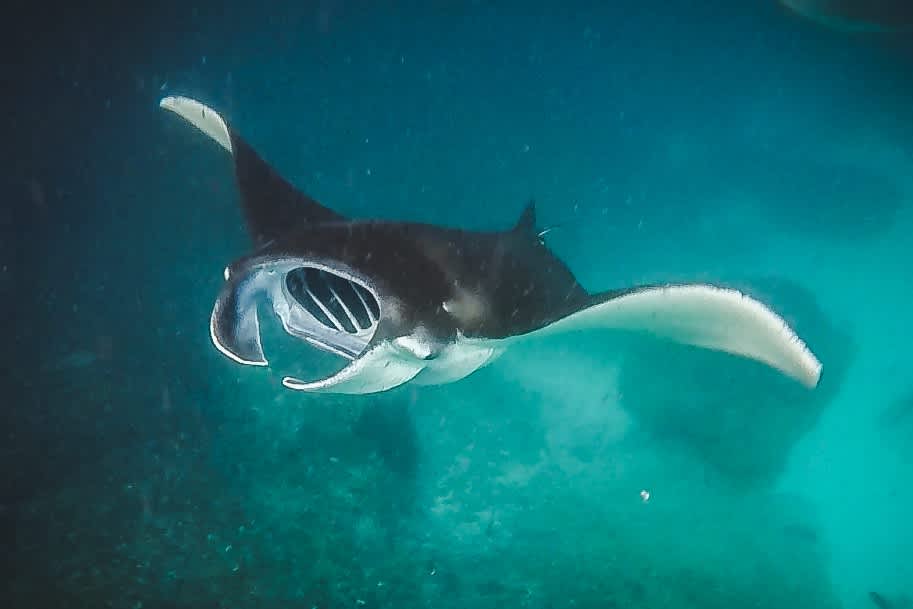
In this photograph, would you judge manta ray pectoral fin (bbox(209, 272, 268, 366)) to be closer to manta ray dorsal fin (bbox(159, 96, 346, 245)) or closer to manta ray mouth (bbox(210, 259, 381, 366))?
manta ray mouth (bbox(210, 259, 381, 366))

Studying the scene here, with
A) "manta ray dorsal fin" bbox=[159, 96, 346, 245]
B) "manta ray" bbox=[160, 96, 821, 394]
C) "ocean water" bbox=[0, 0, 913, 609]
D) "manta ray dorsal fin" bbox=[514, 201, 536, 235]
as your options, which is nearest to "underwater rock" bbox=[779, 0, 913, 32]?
"ocean water" bbox=[0, 0, 913, 609]

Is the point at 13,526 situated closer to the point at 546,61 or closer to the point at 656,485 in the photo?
the point at 656,485

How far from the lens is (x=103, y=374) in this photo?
7.45 meters

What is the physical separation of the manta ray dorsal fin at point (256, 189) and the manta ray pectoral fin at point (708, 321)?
2.07m

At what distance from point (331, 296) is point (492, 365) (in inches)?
216

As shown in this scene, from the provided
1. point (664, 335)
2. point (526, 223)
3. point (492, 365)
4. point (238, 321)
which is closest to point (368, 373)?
point (238, 321)

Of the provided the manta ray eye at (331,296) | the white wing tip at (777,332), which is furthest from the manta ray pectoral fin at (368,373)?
the white wing tip at (777,332)

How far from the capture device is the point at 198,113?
13.2ft

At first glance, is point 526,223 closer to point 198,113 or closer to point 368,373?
point 368,373

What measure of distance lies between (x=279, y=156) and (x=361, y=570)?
36.6 feet

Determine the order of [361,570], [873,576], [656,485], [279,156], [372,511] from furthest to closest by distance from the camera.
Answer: [279,156] → [873,576] → [656,485] → [372,511] → [361,570]

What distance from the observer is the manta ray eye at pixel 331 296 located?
3.06 metres

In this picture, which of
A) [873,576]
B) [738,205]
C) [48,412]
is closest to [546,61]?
[738,205]

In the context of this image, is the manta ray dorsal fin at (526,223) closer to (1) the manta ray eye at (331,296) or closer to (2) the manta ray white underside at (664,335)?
(2) the manta ray white underside at (664,335)
